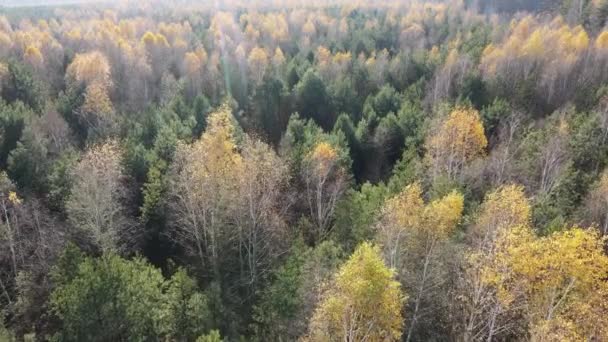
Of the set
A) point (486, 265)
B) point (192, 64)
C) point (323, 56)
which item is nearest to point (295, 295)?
point (486, 265)

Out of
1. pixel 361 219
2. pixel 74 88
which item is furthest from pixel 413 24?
pixel 361 219

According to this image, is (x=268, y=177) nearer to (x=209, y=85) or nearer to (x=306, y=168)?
(x=306, y=168)

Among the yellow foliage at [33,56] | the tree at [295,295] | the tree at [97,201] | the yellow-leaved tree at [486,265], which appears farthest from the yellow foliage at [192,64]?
the yellow-leaved tree at [486,265]

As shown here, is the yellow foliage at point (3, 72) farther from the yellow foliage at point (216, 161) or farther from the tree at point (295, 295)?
the tree at point (295, 295)

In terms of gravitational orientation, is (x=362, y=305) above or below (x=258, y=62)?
below

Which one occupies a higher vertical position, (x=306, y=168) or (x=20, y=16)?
(x=20, y=16)

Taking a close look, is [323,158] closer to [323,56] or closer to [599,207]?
[599,207]

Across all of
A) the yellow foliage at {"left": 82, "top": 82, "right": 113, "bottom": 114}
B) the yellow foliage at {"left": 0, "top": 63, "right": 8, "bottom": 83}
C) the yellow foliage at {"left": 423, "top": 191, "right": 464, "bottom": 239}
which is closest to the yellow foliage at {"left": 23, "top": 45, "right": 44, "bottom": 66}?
the yellow foliage at {"left": 0, "top": 63, "right": 8, "bottom": 83}
